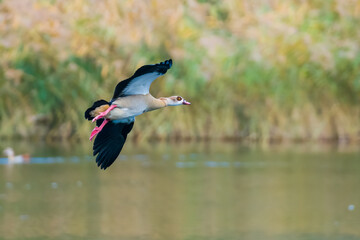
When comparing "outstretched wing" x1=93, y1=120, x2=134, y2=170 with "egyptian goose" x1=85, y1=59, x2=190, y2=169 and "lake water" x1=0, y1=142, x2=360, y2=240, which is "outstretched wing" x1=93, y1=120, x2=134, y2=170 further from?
"lake water" x1=0, y1=142, x2=360, y2=240

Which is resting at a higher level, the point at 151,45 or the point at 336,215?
the point at 151,45

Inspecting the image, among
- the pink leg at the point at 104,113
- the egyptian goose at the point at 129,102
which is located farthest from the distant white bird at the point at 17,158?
the pink leg at the point at 104,113

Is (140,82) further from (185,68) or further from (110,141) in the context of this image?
(185,68)

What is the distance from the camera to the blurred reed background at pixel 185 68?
24578 millimetres

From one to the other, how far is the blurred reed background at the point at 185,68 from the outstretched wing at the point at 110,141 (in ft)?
47.8

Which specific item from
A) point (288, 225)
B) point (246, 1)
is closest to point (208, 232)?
point (288, 225)

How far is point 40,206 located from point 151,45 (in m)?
8.99

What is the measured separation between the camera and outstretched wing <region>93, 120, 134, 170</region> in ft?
31.1

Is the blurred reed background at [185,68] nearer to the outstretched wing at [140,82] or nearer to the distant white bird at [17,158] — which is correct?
the distant white bird at [17,158]

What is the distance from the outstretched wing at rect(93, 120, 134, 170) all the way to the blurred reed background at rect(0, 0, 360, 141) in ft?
47.8

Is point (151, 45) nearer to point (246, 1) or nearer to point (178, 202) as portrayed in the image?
point (246, 1)

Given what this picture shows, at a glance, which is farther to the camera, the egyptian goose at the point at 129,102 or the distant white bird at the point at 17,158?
the distant white bird at the point at 17,158

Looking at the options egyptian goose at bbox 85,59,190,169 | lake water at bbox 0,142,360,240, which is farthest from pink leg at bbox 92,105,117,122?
lake water at bbox 0,142,360,240

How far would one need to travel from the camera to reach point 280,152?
23.5m
